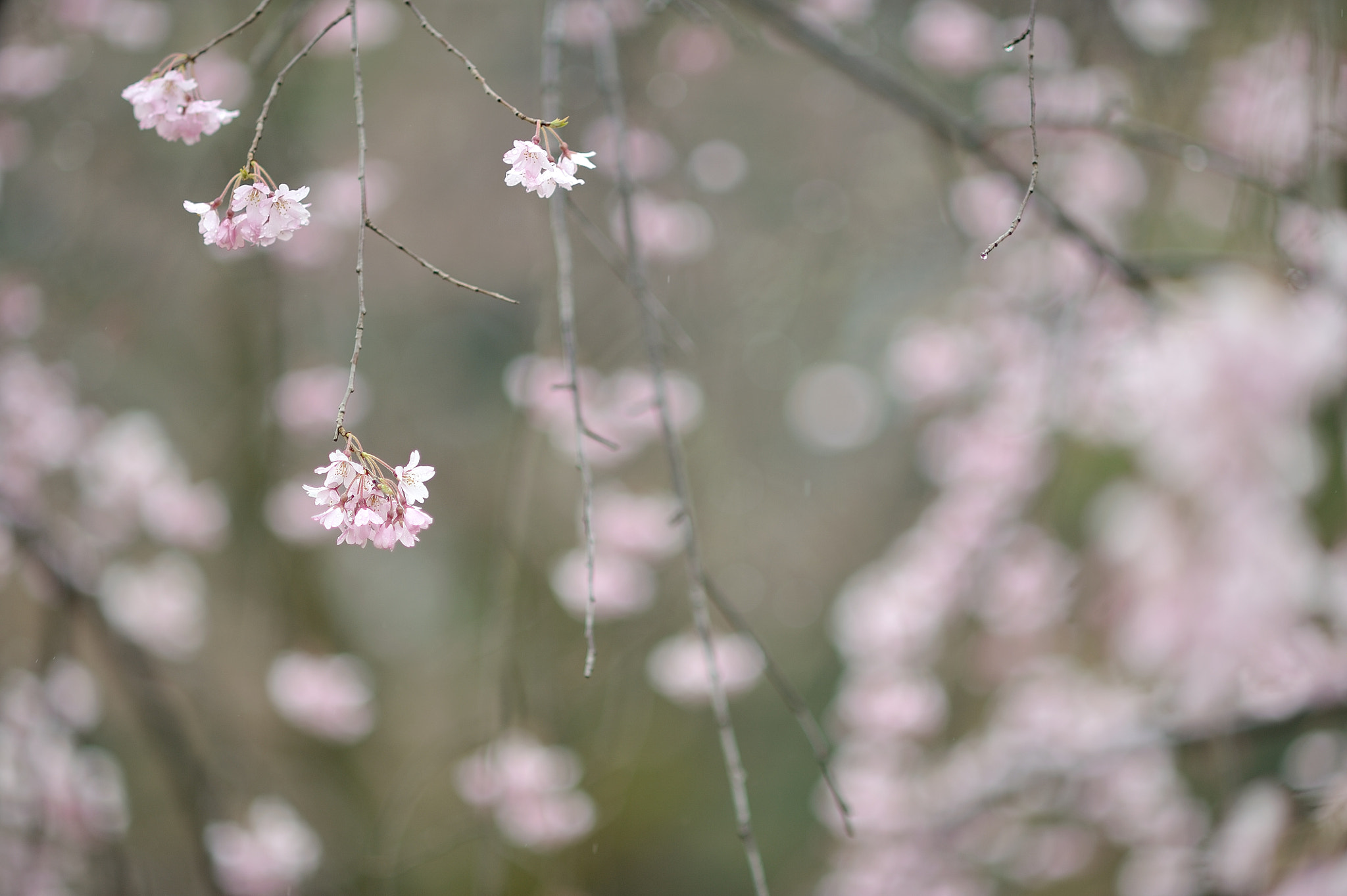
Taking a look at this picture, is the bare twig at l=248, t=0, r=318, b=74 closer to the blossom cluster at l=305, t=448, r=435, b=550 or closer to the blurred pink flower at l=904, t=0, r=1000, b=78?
the blossom cluster at l=305, t=448, r=435, b=550

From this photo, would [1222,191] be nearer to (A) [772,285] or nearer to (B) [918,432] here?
(B) [918,432]

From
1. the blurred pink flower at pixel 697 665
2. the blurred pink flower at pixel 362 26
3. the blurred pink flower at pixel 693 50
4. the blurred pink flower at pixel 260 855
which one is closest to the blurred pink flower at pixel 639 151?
the blurred pink flower at pixel 693 50

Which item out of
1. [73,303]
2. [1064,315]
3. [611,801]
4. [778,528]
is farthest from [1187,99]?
[73,303]

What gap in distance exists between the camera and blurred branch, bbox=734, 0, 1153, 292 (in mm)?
865

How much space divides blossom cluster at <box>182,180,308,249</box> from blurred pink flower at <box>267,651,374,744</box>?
3.89 feet

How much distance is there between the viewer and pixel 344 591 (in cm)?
158

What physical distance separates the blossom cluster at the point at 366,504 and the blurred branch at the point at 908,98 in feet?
2.26

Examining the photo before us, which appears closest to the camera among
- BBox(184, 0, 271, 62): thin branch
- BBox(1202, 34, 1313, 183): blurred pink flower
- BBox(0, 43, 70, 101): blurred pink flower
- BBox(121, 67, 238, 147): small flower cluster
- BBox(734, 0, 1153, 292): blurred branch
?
BBox(184, 0, 271, 62): thin branch

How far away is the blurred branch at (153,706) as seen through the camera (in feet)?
3.54

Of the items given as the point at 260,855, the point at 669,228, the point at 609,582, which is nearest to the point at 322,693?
the point at 260,855

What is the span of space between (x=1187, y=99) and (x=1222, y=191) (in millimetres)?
207

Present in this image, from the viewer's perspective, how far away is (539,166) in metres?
0.45

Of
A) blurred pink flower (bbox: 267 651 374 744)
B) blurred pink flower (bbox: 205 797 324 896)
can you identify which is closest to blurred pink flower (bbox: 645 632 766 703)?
blurred pink flower (bbox: 267 651 374 744)

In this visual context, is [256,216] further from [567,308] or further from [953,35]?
[953,35]
